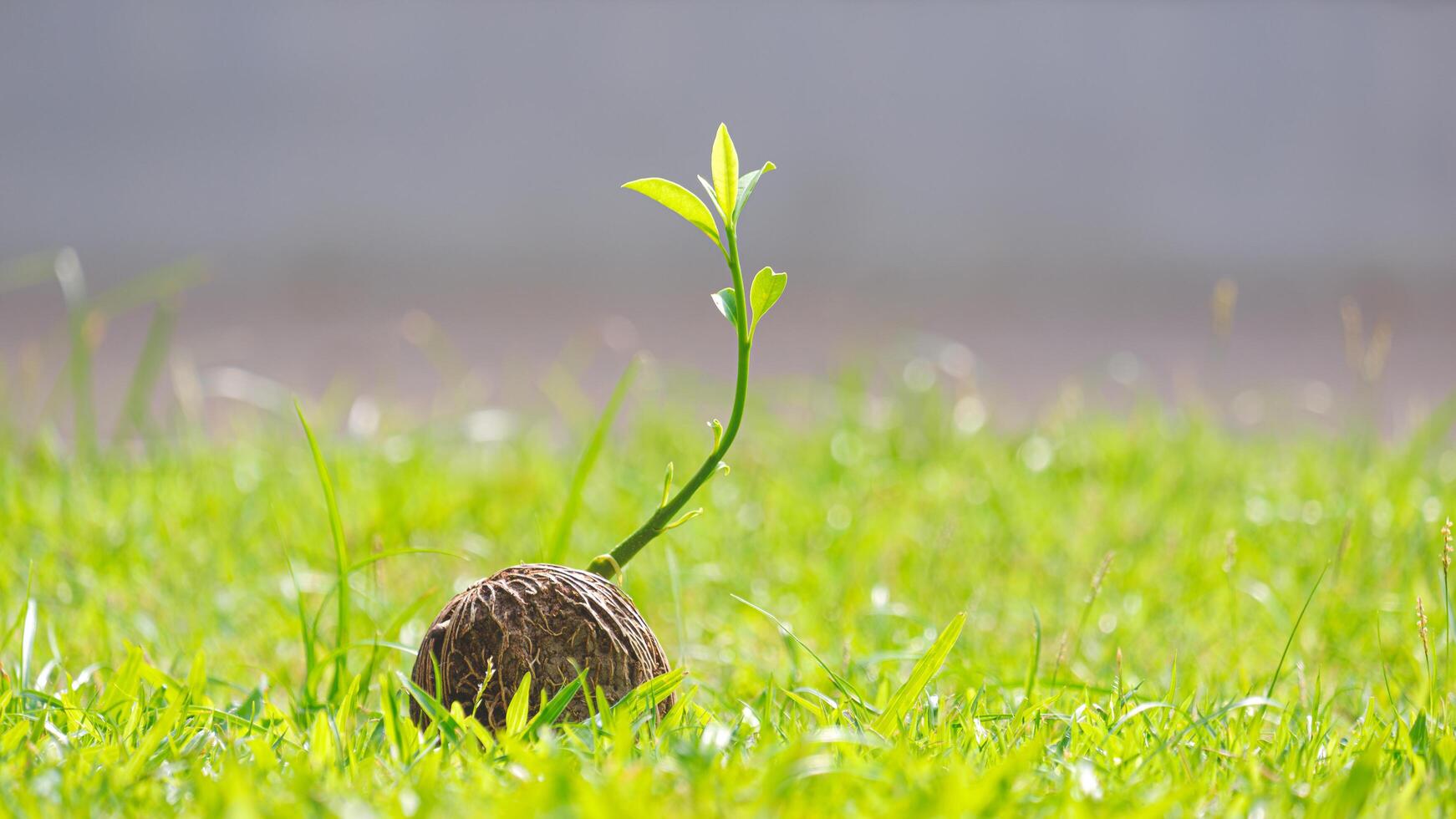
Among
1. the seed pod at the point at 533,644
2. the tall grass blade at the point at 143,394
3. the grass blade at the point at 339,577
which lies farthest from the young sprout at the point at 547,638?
the tall grass blade at the point at 143,394

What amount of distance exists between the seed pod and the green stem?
0.06 metres

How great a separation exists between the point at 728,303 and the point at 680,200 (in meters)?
0.10

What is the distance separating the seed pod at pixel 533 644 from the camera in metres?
1.05

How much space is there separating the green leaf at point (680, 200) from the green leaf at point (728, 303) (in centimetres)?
5

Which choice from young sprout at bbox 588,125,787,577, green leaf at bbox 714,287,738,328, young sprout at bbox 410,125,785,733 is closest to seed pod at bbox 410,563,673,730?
young sprout at bbox 410,125,785,733

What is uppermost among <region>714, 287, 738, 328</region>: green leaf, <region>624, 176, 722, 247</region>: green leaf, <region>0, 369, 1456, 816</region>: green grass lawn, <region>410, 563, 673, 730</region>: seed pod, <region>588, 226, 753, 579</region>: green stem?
<region>624, 176, 722, 247</region>: green leaf

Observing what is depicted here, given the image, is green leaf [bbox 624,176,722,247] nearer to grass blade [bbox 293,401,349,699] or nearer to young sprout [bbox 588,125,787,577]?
young sprout [bbox 588,125,787,577]

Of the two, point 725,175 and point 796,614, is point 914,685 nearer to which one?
point 725,175

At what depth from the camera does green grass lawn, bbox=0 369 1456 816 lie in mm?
919

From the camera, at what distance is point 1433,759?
1064 mm

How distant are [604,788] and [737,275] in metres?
0.44

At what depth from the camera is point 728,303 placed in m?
1.03

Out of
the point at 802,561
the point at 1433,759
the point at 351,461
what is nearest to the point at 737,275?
the point at 1433,759

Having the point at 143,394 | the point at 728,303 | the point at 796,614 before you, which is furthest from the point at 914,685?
the point at 143,394
